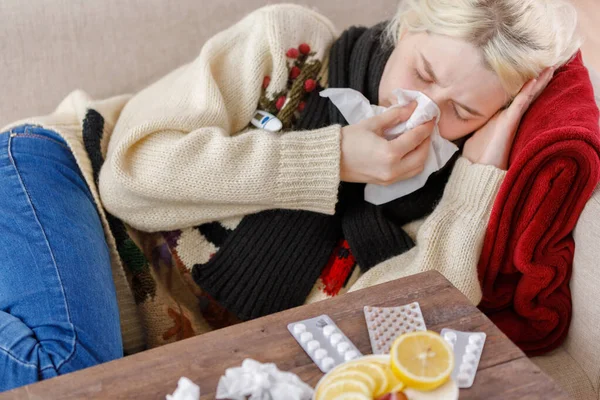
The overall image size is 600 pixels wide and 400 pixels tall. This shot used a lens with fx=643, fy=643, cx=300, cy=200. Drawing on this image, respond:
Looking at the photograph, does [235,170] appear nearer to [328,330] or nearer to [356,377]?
[328,330]

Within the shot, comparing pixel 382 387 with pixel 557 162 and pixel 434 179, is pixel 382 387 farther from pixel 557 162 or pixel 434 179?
pixel 434 179

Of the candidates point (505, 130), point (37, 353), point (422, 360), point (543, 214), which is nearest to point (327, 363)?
point (422, 360)

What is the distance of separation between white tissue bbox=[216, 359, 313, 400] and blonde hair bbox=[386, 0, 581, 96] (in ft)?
2.32

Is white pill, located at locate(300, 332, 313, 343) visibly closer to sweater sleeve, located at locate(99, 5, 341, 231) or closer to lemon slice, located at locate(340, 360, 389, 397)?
lemon slice, located at locate(340, 360, 389, 397)

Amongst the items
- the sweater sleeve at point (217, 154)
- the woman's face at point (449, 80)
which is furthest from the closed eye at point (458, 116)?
the sweater sleeve at point (217, 154)

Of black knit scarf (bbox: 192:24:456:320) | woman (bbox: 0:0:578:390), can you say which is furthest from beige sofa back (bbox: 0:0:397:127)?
black knit scarf (bbox: 192:24:456:320)

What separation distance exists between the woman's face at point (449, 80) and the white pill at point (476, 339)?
520mm

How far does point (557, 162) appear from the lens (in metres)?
1.04

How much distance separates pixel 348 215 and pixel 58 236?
52 cm

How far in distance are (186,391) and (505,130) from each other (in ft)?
2.60

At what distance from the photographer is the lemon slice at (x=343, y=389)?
592 millimetres

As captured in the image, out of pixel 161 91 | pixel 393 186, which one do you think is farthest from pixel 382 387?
pixel 161 91

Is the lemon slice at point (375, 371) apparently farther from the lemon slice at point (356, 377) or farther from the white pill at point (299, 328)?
the white pill at point (299, 328)

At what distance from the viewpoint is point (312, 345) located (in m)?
0.71
